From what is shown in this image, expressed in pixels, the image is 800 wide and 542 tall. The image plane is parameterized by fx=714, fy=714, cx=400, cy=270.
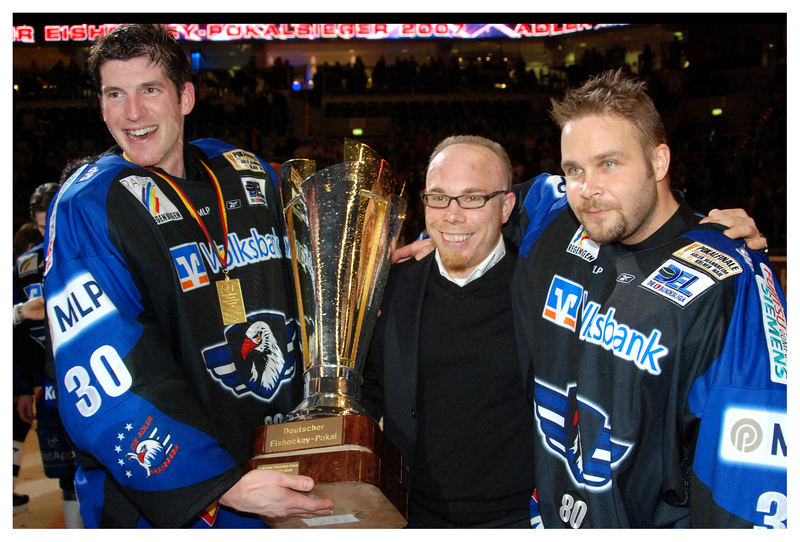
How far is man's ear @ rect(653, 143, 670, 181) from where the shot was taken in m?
1.79

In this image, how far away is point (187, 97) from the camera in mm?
2064

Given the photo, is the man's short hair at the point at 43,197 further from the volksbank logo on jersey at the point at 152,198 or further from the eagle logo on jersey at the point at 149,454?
the eagle logo on jersey at the point at 149,454

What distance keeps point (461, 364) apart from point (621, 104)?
82cm

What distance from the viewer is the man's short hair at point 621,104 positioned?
1.76 metres

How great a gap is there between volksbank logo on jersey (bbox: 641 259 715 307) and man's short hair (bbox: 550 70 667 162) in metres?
0.30

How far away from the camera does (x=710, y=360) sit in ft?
5.20

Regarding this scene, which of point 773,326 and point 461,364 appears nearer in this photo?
point 773,326

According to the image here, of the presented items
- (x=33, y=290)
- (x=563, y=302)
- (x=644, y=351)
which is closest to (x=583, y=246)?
(x=563, y=302)

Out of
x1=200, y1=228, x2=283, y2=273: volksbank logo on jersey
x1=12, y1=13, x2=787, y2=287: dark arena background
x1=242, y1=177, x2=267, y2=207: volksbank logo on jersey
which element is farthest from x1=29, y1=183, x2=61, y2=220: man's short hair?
x1=12, y1=13, x2=787, y2=287: dark arena background

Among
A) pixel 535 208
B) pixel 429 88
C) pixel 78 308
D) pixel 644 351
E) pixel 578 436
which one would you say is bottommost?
pixel 578 436

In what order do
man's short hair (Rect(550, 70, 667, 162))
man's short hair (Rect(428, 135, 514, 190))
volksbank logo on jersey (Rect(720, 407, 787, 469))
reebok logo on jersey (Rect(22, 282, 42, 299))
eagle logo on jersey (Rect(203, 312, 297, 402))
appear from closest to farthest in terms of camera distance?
volksbank logo on jersey (Rect(720, 407, 787, 469)) → man's short hair (Rect(550, 70, 667, 162)) → eagle logo on jersey (Rect(203, 312, 297, 402)) → man's short hair (Rect(428, 135, 514, 190)) → reebok logo on jersey (Rect(22, 282, 42, 299))

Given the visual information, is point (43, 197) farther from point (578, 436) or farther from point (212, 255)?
point (578, 436)

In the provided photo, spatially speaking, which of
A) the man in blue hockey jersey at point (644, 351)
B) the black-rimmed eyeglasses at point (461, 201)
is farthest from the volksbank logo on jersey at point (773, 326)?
the black-rimmed eyeglasses at point (461, 201)

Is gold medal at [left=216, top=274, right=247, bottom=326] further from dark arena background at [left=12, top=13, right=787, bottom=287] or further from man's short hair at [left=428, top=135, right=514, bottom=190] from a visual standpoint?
dark arena background at [left=12, top=13, right=787, bottom=287]
